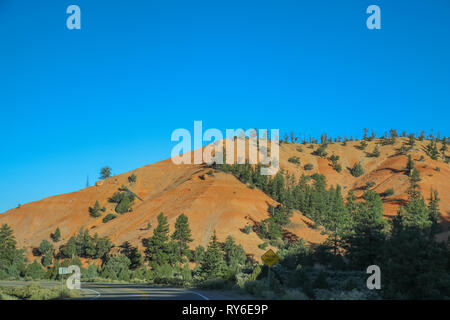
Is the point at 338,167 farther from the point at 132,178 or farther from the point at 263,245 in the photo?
the point at 132,178

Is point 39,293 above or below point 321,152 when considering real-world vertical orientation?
below

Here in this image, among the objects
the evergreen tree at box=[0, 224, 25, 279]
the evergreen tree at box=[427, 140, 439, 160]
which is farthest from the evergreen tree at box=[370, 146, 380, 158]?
the evergreen tree at box=[0, 224, 25, 279]

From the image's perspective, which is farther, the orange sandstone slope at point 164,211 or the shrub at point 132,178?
the shrub at point 132,178

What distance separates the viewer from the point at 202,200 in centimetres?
9894

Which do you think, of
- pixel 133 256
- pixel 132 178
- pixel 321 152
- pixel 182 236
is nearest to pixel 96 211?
pixel 132 178

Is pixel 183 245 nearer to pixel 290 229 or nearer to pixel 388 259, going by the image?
pixel 290 229

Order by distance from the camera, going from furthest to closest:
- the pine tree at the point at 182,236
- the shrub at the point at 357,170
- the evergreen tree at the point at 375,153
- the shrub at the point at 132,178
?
the evergreen tree at the point at 375,153
the shrub at the point at 357,170
the shrub at the point at 132,178
the pine tree at the point at 182,236

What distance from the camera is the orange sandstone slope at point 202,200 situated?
89.6m

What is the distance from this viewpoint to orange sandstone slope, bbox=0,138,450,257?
89625 mm

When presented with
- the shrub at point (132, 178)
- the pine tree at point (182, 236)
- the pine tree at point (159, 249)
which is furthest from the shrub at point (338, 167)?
the pine tree at point (159, 249)

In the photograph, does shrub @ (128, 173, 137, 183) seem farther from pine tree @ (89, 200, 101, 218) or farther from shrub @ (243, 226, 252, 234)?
shrub @ (243, 226, 252, 234)

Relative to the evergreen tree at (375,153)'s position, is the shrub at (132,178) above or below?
below

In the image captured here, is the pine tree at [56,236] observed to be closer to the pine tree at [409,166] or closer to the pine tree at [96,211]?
the pine tree at [96,211]
